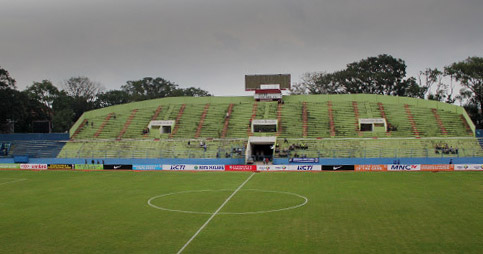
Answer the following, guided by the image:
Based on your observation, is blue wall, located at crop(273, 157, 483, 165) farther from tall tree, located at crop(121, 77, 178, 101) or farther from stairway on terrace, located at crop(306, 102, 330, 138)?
tall tree, located at crop(121, 77, 178, 101)

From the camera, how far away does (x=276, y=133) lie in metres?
71.1

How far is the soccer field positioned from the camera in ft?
57.4

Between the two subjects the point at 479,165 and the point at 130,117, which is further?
the point at 130,117

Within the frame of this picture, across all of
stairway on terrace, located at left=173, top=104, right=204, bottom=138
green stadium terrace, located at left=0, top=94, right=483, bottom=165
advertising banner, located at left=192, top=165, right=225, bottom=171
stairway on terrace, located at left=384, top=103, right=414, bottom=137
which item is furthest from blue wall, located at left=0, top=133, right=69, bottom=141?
stairway on terrace, located at left=384, top=103, right=414, bottom=137

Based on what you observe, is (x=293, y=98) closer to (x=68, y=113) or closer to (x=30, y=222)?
(x=68, y=113)

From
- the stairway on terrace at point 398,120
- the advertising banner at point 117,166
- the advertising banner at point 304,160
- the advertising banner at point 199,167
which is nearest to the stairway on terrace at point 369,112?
the stairway on terrace at point 398,120

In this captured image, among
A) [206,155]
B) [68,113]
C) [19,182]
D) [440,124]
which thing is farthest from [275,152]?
[68,113]

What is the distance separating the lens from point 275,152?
6394 centimetres

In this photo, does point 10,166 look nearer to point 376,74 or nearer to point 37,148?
point 37,148

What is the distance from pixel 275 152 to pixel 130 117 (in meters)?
33.9

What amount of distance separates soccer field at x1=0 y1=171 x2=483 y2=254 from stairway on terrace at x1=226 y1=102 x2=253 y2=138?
107ft

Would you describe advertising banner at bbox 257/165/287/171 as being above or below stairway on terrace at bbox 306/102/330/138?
below

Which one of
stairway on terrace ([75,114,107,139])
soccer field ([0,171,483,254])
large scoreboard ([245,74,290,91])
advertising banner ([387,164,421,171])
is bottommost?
soccer field ([0,171,483,254])

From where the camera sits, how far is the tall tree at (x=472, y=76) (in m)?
86.2
